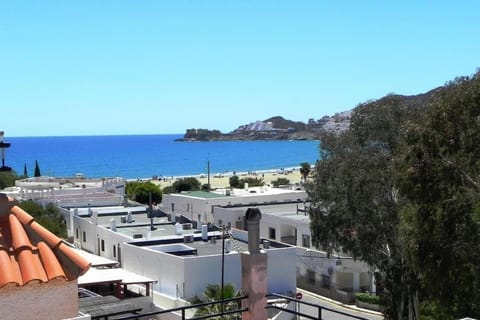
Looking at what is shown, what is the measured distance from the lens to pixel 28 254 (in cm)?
880

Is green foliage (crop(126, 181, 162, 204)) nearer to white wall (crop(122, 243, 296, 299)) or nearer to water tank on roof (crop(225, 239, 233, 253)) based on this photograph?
white wall (crop(122, 243, 296, 299))

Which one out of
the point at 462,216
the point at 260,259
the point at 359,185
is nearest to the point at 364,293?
the point at 359,185

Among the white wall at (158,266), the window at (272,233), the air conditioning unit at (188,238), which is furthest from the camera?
the window at (272,233)

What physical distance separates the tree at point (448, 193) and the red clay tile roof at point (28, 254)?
12.8m

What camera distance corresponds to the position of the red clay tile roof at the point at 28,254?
8.55 m

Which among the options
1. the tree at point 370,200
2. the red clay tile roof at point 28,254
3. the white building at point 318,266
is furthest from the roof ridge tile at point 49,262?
the white building at point 318,266

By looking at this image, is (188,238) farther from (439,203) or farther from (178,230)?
(439,203)

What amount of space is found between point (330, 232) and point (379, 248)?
2.45m

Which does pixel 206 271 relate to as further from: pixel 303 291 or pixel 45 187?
pixel 45 187

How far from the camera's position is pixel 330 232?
28.8 meters

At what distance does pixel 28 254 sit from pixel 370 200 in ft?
63.6

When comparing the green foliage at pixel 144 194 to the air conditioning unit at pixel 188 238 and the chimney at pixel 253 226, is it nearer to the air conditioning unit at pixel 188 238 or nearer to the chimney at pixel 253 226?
the air conditioning unit at pixel 188 238

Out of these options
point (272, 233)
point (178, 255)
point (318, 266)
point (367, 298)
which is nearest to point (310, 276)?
point (318, 266)

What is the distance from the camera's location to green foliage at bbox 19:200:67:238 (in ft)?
135
